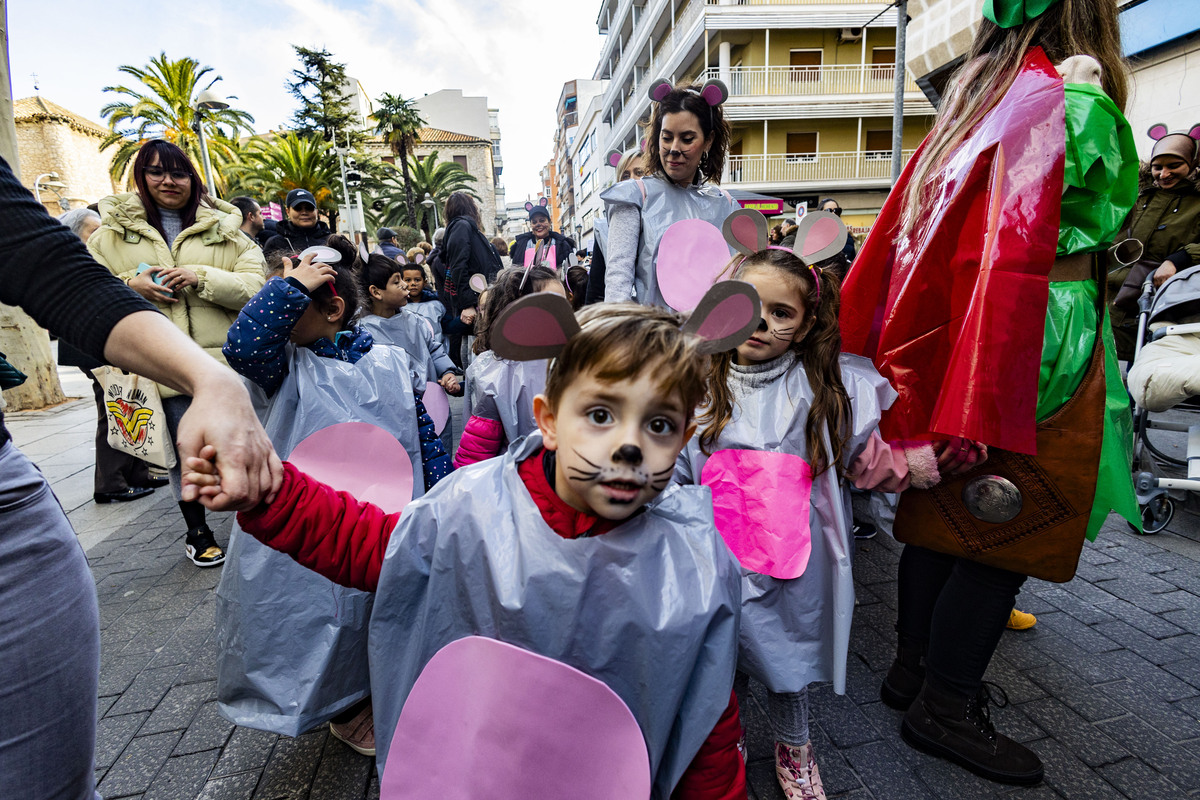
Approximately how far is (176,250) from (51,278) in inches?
102

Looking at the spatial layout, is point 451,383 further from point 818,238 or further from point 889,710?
point 889,710

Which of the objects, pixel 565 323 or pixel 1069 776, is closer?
pixel 565 323

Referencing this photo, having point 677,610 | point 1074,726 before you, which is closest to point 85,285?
point 677,610

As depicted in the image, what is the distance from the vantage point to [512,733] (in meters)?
0.98

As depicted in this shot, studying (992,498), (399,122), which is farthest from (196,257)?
(399,122)

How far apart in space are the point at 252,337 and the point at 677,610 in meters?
1.49

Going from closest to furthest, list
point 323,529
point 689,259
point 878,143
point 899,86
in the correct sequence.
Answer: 1. point 323,529
2. point 689,259
3. point 899,86
4. point 878,143

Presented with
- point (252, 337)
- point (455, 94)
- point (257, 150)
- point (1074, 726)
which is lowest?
point (1074, 726)

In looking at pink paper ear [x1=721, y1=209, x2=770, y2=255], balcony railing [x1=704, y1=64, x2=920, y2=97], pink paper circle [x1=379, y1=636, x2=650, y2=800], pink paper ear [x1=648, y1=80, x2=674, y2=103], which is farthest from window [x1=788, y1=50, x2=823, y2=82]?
pink paper circle [x1=379, y1=636, x2=650, y2=800]

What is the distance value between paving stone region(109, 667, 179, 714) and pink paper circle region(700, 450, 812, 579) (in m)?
2.19

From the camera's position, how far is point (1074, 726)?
1.97 meters

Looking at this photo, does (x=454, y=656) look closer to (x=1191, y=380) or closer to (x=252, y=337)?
(x=252, y=337)

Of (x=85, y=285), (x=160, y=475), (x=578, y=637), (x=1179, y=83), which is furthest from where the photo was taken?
(x=1179, y=83)

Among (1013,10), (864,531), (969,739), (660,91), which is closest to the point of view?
(1013,10)
